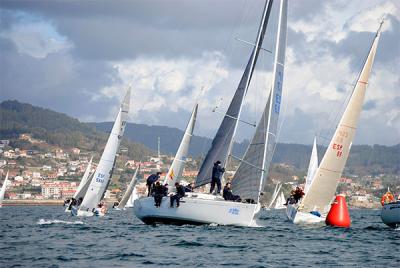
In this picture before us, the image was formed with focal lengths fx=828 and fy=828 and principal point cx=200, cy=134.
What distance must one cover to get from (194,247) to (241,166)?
10015 millimetres

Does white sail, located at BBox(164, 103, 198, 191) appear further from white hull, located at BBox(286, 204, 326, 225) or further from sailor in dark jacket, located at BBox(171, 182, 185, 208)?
sailor in dark jacket, located at BBox(171, 182, 185, 208)

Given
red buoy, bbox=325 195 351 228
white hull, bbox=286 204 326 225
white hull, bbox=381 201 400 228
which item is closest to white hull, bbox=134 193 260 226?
red buoy, bbox=325 195 351 228

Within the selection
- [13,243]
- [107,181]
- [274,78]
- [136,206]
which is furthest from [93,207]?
[13,243]

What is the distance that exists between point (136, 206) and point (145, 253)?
41.7ft

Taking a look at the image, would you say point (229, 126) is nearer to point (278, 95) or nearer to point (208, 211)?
point (278, 95)

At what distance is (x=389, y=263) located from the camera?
23.3m

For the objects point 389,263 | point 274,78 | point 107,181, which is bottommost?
point 389,263

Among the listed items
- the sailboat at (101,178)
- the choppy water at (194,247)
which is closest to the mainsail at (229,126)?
the choppy water at (194,247)

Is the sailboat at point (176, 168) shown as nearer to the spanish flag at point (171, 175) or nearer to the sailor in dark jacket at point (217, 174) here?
the spanish flag at point (171, 175)

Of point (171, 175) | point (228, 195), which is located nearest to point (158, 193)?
point (228, 195)

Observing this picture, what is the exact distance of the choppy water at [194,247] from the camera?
22.8 metres

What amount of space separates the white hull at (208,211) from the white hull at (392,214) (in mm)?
6880

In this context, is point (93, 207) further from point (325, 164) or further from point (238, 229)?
point (238, 229)

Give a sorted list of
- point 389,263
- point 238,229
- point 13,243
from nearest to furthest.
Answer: point 389,263, point 13,243, point 238,229
